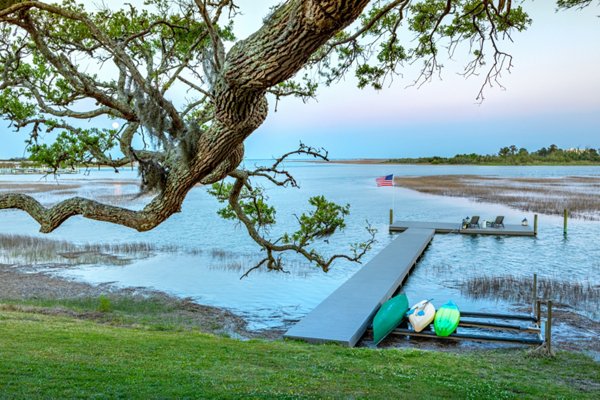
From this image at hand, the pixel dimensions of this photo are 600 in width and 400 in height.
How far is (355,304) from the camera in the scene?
11578 millimetres

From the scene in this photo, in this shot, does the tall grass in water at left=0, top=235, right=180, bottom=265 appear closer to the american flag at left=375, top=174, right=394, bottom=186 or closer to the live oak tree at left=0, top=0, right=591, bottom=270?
the american flag at left=375, top=174, right=394, bottom=186

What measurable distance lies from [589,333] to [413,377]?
658 cm

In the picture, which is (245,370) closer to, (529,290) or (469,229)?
(529,290)

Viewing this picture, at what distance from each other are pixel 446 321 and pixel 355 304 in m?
2.11

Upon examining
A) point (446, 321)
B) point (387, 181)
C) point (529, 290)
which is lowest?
A: point (529, 290)

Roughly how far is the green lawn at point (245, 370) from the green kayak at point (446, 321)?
3.95 feet

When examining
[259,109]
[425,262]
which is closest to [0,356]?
[259,109]

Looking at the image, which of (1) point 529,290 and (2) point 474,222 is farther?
(2) point 474,222

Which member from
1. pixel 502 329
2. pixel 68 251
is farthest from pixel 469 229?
pixel 68 251

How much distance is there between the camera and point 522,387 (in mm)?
6316

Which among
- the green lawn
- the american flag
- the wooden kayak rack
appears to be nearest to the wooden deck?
the american flag

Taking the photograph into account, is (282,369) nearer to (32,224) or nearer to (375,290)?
(375,290)

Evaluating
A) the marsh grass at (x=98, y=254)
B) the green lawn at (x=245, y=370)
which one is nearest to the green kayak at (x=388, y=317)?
the green lawn at (x=245, y=370)

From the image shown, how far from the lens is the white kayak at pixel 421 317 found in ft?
34.5
